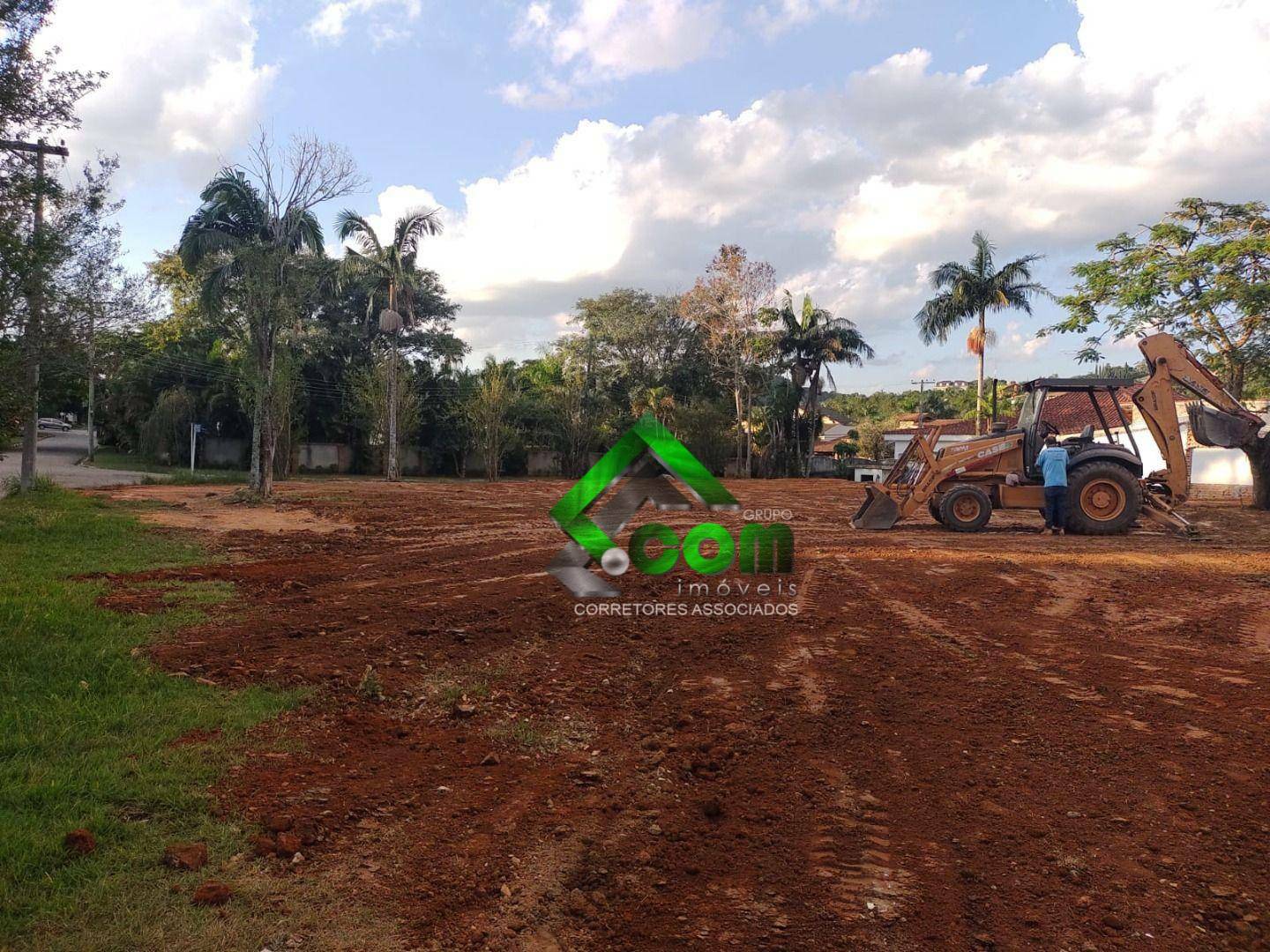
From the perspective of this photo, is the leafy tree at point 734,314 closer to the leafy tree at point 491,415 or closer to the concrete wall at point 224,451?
the leafy tree at point 491,415

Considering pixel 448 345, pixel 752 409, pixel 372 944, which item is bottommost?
pixel 372 944

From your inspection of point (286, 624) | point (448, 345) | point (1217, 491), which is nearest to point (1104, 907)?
point (286, 624)

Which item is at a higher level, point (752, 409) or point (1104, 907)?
point (752, 409)

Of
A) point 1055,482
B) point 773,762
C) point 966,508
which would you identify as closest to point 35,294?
point 773,762

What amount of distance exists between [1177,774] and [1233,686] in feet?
7.00

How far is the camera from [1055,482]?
1371 centimetres

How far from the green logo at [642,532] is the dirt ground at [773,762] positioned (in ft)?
5.67

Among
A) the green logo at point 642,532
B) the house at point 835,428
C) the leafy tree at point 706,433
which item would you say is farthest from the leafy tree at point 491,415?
the house at point 835,428

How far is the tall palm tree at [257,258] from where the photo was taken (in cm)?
2038

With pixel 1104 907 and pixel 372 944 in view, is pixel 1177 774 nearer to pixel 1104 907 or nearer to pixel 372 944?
pixel 1104 907

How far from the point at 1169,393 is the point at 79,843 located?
17.0 metres

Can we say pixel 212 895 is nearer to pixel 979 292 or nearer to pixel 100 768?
pixel 100 768

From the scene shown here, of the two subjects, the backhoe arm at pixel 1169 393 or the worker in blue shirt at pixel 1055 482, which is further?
the backhoe arm at pixel 1169 393

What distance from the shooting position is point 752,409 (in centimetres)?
4356
